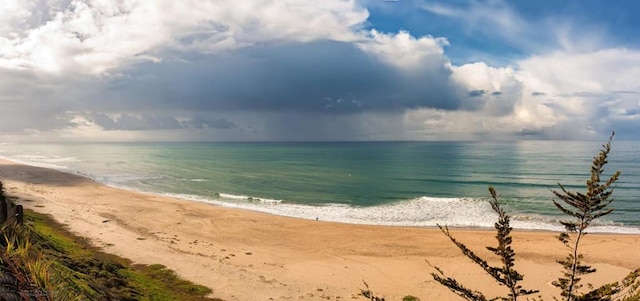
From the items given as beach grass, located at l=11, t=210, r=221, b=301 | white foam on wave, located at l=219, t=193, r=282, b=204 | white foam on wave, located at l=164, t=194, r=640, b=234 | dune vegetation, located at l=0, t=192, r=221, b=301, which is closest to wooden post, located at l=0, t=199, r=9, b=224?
dune vegetation, located at l=0, t=192, r=221, b=301

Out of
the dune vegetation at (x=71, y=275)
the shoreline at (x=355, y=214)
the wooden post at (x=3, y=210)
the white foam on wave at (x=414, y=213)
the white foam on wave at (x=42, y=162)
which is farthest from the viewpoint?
the white foam on wave at (x=42, y=162)

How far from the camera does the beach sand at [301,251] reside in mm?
17922

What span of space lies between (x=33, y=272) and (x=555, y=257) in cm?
2616

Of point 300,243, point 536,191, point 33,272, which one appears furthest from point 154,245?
point 536,191

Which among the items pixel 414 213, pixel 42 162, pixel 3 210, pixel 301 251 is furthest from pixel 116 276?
pixel 42 162

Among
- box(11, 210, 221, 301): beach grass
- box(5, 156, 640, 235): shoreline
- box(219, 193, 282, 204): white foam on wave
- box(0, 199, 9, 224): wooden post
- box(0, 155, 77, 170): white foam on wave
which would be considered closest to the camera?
box(11, 210, 221, 301): beach grass

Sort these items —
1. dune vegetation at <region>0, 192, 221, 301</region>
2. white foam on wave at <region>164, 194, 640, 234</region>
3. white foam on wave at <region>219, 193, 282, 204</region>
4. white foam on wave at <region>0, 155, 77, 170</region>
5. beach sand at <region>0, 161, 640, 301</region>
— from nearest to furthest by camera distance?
dune vegetation at <region>0, 192, 221, 301</region>, beach sand at <region>0, 161, 640, 301</region>, white foam on wave at <region>164, 194, 640, 234</region>, white foam on wave at <region>219, 193, 282, 204</region>, white foam on wave at <region>0, 155, 77, 170</region>

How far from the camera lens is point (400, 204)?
1734 inches

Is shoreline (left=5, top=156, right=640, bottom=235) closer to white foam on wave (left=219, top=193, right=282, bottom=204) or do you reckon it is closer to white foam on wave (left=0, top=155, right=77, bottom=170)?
white foam on wave (left=219, top=193, right=282, bottom=204)

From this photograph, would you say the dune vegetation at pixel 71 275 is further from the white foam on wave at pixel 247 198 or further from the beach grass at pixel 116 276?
the white foam on wave at pixel 247 198

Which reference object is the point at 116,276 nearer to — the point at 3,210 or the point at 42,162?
the point at 3,210

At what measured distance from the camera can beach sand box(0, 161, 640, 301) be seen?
17.9 metres

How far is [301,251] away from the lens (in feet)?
79.9

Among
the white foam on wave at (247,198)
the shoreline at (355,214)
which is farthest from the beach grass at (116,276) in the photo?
the white foam on wave at (247,198)
